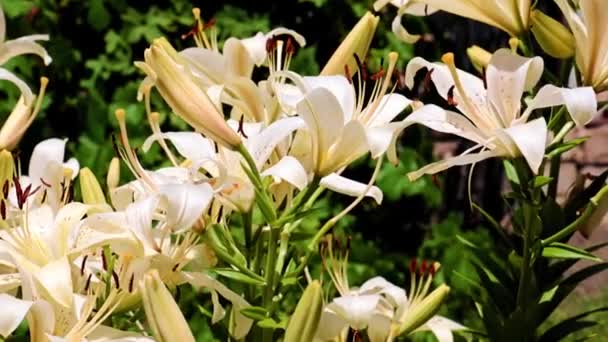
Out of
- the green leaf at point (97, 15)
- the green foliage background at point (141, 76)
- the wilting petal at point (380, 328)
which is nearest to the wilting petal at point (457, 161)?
the wilting petal at point (380, 328)

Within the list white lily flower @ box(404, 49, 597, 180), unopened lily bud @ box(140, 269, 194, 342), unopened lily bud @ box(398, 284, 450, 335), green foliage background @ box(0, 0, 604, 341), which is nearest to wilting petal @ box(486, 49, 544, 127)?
white lily flower @ box(404, 49, 597, 180)

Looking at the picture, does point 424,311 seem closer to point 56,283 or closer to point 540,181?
point 540,181

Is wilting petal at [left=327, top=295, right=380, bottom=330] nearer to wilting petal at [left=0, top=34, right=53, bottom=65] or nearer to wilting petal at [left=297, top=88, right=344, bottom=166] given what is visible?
wilting petal at [left=297, top=88, right=344, bottom=166]

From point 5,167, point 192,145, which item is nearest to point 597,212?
point 192,145

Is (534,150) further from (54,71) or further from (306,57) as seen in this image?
(54,71)

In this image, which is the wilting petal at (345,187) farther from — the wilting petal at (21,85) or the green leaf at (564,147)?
the wilting petal at (21,85)
